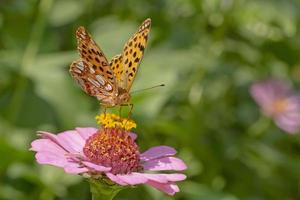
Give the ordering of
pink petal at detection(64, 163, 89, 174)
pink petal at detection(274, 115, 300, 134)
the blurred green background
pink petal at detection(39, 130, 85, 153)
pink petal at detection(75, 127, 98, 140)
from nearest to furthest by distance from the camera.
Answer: pink petal at detection(64, 163, 89, 174) < pink petal at detection(39, 130, 85, 153) < pink petal at detection(75, 127, 98, 140) < the blurred green background < pink petal at detection(274, 115, 300, 134)

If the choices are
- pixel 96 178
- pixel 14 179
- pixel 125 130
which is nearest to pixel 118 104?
pixel 125 130

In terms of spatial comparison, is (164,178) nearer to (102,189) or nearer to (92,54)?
(102,189)

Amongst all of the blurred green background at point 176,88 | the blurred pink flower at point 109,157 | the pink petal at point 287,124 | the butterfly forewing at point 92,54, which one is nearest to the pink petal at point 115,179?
the blurred pink flower at point 109,157

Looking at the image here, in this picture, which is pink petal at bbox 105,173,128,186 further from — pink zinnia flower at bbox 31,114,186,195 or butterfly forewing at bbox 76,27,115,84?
butterfly forewing at bbox 76,27,115,84

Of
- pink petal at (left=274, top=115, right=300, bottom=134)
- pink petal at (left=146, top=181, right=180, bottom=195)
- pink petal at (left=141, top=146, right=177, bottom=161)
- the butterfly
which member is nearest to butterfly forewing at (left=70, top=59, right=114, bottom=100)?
the butterfly

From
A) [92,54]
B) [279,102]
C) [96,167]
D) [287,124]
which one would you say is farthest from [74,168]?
[279,102]

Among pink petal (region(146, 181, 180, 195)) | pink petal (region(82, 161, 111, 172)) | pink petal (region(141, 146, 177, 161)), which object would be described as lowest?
pink petal (region(146, 181, 180, 195))

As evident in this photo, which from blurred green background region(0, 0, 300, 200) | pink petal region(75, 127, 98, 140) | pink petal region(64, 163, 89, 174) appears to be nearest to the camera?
pink petal region(64, 163, 89, 174)

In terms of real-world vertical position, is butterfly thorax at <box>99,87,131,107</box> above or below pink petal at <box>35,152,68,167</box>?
above

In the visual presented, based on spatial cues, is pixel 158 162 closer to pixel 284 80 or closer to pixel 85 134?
pixel 85 134

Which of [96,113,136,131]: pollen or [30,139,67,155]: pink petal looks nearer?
[30,139,67,155]: pink petal
